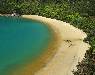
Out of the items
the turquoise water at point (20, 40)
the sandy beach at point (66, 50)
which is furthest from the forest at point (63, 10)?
the turquoise water at point (20, 40)

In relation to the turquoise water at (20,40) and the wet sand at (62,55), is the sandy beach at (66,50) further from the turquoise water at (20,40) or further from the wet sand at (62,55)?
the turquoise water at (20,40)

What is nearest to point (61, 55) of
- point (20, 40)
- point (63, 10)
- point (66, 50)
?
point (66, 50)

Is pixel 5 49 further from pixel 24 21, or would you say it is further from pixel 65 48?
pixel 24 21

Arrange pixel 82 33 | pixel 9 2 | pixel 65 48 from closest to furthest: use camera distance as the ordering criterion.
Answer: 1. pixel 65 48
2. pixel 82 33
3. pixel 9 2

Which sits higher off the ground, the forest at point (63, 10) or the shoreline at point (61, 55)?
the forest at point (63, 10)

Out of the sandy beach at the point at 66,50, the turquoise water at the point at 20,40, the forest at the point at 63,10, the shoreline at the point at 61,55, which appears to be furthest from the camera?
the forest at the point at 63,10

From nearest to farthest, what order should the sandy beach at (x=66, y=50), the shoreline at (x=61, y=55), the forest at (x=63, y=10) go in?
1. the shoreline at (x=61, y=55)
2. the sandy beach at (x=66, y=50)
3. the forest at (x=63, y=10)

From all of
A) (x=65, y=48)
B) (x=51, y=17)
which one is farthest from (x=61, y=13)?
(x=65, y=48)
